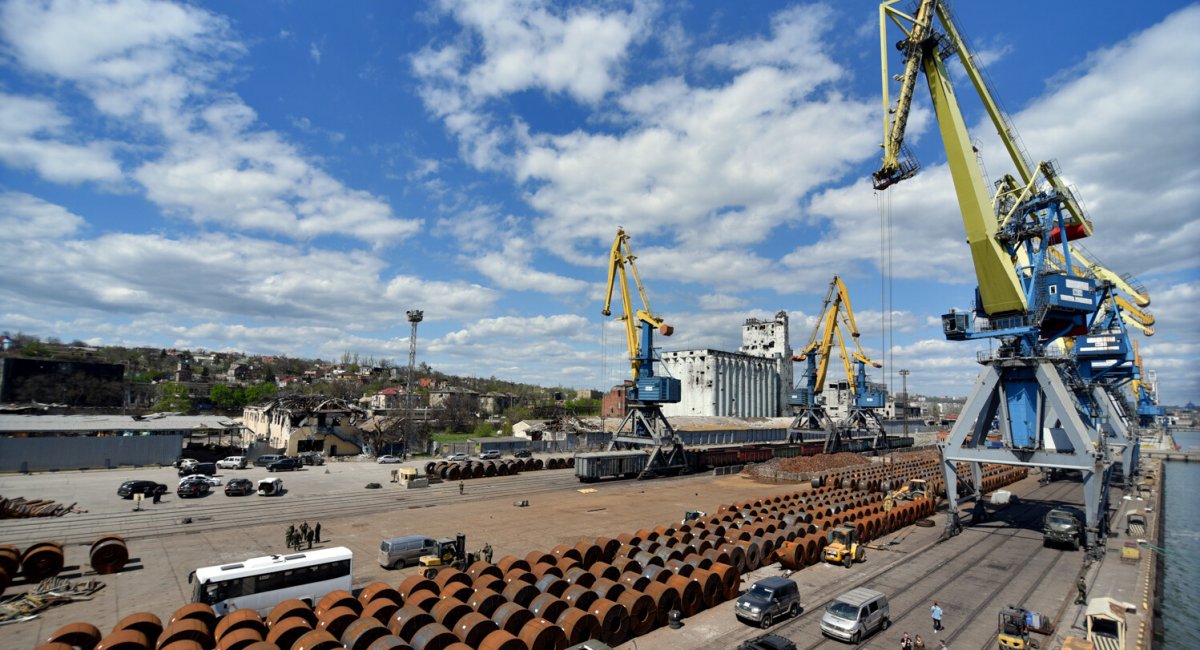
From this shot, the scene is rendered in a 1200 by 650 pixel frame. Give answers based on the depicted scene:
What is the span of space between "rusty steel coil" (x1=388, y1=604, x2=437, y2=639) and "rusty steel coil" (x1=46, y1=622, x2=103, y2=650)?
7.06 meters

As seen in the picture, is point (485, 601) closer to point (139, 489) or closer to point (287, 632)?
point (287, 632)

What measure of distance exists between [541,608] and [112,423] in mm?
67447

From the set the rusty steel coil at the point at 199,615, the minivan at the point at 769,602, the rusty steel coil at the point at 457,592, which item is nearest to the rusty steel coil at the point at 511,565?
the rusty steel coil at the point at 457,592

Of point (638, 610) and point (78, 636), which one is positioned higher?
point (78, 636)

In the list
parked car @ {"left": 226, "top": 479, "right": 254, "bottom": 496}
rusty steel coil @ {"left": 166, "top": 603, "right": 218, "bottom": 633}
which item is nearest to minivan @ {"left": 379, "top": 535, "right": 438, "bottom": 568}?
rusty steel coil @ {"left": 166, "top": 603, "right": 218, "bottom": 633}

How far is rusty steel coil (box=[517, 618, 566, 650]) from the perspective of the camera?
14.9 meters

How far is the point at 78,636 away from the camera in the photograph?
13508 mm

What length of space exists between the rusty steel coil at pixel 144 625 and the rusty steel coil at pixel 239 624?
144 centimetres

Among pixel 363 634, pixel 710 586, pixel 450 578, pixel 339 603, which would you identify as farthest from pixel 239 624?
pixel 710 586

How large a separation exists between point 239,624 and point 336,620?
2395 mm

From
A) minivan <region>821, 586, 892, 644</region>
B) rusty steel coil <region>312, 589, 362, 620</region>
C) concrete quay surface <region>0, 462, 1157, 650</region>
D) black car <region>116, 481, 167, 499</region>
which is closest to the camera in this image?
rusty steel coil <region>312, 589, 362, 620</region>

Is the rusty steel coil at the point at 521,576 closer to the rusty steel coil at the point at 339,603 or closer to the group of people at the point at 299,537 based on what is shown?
the rusty steel coil at the point at 339,603

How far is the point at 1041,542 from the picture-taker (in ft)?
102

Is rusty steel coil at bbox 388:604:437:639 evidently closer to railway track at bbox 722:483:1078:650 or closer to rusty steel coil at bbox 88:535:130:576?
railway track at bbox 722:483:1078:650
